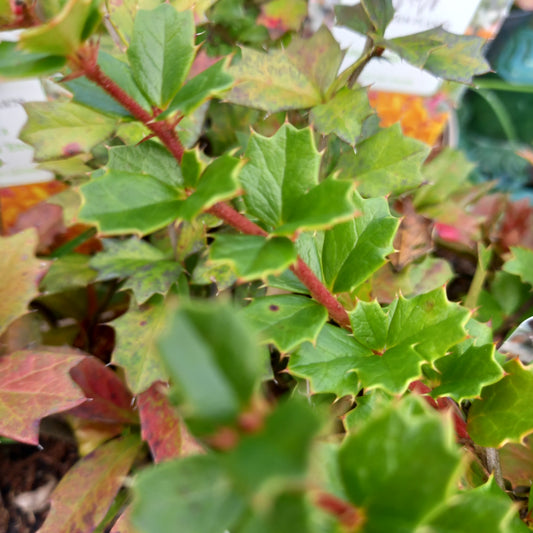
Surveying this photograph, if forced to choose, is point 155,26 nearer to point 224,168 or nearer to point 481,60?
point 224,168

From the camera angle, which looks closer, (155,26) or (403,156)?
(155,26)

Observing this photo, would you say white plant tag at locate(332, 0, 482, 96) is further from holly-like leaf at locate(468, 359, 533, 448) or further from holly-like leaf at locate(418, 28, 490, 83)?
holly-like leaf at locate(468, 359, 533, 448)

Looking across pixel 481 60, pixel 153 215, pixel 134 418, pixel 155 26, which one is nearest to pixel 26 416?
pixel 134 418

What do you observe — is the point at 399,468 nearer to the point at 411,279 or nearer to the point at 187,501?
the point at 187,501

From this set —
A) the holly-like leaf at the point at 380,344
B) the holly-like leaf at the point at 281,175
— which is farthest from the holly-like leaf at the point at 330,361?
the holly-like leaf at the point at 281,175

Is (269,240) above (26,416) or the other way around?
above

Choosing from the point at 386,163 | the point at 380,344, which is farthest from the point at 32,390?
the point at 386,163
